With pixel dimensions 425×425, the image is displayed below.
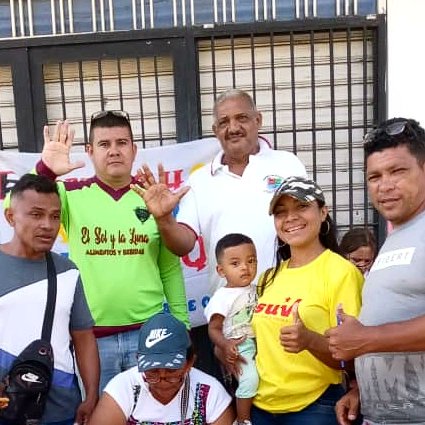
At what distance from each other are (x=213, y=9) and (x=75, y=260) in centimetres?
231

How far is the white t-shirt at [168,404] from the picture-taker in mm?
2258

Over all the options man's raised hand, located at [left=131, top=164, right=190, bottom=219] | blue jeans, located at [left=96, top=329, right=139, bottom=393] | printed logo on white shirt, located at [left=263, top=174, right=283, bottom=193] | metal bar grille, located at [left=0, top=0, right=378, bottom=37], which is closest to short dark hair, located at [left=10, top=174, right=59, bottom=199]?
man's raised hand, located at [left=131, top=164, right=190, bottom=219]

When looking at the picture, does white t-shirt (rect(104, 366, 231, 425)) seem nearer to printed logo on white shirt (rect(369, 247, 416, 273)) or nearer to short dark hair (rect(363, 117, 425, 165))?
printed logo on white shirt (rect(369, 247, 416, 273))

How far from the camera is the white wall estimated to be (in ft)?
13.3

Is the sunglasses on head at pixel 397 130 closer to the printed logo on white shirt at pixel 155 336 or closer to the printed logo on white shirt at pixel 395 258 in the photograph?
the printed logo on white shirt at pixel 395 258

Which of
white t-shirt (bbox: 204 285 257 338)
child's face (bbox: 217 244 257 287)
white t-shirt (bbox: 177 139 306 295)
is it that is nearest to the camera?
white t-shirt (bbox: 204 285 257 338)

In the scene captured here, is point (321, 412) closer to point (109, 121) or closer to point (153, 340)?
point (153, 340)

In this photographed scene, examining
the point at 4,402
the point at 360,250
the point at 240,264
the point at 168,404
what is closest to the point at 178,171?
Result: the point at 360,250

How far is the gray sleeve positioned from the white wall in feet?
9.18

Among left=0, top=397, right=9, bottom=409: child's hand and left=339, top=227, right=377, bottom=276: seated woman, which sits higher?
left=339, top=227, right=377, bottom=276: seated woman

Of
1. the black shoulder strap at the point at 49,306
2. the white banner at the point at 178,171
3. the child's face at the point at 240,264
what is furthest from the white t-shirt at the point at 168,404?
the white banner at the point at 178,171

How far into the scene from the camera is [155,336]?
229 cm

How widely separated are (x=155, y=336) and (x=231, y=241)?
2.04 ft

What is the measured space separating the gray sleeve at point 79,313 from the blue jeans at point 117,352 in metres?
0.34
